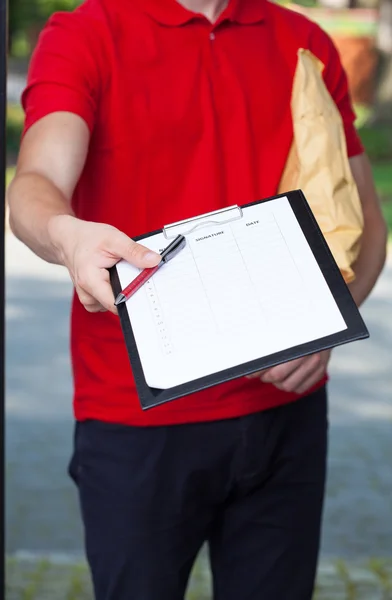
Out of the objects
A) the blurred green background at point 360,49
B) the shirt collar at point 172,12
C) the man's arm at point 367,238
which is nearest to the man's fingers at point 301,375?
the man's arm at point 367,238

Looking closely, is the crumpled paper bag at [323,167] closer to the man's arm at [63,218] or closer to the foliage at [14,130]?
the man's arm at [63,218]

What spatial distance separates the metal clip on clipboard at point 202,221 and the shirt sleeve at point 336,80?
60cm

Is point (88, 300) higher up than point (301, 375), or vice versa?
point (88, 300)

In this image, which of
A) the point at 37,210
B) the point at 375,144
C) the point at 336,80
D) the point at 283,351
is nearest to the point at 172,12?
the point at 336,80

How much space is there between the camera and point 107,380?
183cm

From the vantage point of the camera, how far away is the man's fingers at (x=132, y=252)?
1.37 meters

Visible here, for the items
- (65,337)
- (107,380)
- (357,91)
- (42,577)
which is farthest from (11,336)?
(357,91)

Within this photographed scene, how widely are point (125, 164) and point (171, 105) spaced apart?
0.13m

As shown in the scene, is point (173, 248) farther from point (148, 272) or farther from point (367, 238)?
point (367, 238)

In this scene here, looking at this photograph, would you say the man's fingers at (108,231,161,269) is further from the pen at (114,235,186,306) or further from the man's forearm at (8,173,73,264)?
the man's forearm at (8,173,73,264)

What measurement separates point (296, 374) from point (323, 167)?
1.20 feet

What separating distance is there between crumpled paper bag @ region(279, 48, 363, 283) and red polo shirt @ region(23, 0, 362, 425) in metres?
0.06

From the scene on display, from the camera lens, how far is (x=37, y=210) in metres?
1.59

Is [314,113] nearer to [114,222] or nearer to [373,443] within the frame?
[114,222]
